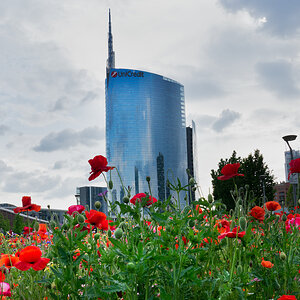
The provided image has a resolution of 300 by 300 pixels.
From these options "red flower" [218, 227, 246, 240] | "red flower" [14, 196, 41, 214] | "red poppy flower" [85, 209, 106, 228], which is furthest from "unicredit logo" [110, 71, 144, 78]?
"red flower" [218, 227, 246, 240]

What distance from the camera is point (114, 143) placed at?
288 feet

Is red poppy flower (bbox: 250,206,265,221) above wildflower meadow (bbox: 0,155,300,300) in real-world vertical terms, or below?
above

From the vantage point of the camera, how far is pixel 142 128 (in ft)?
289

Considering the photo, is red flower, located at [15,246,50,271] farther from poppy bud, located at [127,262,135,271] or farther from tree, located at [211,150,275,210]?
tree, located at [211,150,275,210]

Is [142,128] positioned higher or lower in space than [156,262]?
higher

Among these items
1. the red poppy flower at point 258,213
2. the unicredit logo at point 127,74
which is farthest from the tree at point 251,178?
the unicredit logo at point 127,74

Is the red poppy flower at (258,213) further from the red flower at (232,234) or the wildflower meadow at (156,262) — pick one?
the red flower at (232,234)

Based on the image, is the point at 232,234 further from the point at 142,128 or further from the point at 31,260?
the point at 142,128

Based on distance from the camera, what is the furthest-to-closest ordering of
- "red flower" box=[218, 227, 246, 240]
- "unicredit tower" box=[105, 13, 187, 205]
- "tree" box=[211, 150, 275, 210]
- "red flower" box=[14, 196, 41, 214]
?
"unicredit tower" box=[105, 13, 187, 205] → "tree" box=[211, 150, 275, 210] → "red flower" box=[14, 196, 41, 214] → "red flower" box=[218, 227, 246, 240]

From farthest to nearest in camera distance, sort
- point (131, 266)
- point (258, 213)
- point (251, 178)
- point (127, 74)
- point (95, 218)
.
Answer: point (127, 74) < point (251, 178) < point (258, 213) < point (95, 218) < point (131, 266)

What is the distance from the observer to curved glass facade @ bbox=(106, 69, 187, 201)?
86750mm

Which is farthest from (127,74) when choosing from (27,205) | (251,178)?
(27,205)

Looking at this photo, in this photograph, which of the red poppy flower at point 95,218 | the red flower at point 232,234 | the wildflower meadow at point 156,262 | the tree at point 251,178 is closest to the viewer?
the wildflower meadow at point 156,262

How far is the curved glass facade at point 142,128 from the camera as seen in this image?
8675 centimetres
